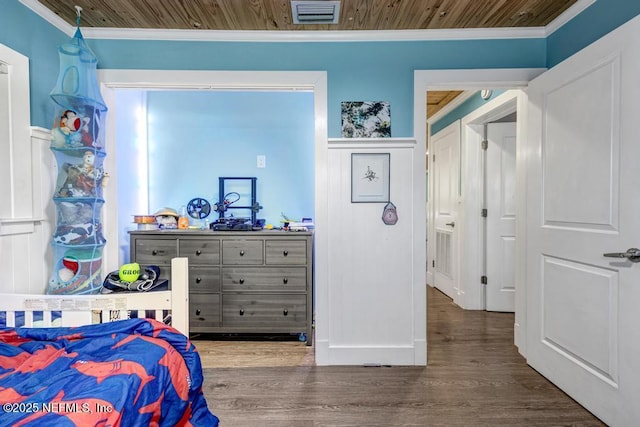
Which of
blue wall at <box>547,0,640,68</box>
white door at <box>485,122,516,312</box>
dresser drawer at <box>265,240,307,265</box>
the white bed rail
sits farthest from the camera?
white door at <box>485,122,516,312</box>

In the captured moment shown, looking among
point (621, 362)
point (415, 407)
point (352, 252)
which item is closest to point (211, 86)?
point (352, 252)

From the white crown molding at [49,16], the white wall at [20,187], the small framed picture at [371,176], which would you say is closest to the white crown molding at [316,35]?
the white crown molding at [49,16]

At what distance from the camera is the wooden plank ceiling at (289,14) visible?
203 centimetres

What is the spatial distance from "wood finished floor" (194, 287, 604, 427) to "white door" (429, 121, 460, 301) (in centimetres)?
140

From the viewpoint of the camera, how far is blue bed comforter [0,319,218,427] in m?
0.91

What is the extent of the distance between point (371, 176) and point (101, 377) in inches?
73.9

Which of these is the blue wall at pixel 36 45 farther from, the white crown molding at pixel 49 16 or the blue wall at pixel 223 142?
the blue wall at pixel 223 142

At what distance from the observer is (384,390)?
2107mm

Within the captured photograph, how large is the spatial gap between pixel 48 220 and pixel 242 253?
128cm

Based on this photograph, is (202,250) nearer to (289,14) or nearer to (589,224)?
(289,14)

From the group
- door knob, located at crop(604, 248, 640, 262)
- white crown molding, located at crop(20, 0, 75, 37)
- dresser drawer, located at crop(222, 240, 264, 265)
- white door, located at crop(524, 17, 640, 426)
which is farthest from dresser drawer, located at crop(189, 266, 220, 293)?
door knob, located at crop(604, 248, 640, 262)

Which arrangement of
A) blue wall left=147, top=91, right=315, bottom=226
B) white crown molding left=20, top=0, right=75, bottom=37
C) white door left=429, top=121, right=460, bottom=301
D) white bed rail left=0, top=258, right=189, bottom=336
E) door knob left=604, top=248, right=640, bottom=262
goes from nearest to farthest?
1. white bed rail left=0, top=258, right=189, bottom=336
2. door knob left=604, top=248, right=640, bottom=262
3. white crown molding left=20, top=0, right=75, bottom=37
4. blue wall left=147, top=91, right=315, bottom=226
5. white door left=429, top=121, right=460, bottom=301

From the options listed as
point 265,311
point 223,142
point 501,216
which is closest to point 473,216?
point 501,216

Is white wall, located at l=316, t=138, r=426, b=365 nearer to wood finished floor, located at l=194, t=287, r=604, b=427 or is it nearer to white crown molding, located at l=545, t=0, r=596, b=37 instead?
wood finished floor, located at l=194, t=287, r=604, b=427
